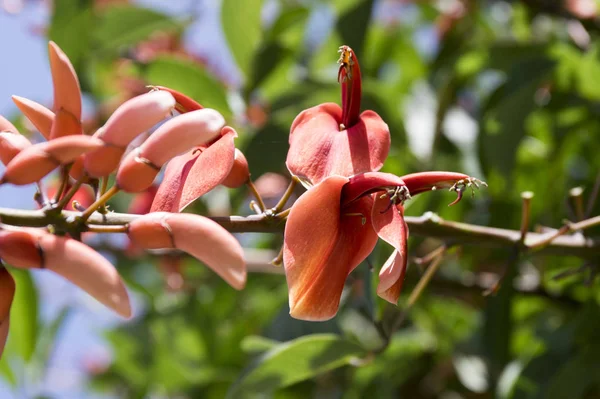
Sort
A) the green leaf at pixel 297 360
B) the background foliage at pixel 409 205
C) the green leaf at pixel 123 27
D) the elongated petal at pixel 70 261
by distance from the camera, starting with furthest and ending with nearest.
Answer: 1. the green leaf at pixel 123 27
2. the background foliage at pixel 409 205
3. the green leaf at pixel 297 360
4. the elongated petal at pixel 70 261

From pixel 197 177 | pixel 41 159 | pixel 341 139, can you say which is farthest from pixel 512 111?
pixel 41 159

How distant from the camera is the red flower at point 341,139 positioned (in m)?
0.62

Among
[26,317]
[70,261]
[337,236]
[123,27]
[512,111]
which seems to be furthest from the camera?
[123,27]

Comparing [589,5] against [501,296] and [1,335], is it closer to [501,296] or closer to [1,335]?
[501,296]

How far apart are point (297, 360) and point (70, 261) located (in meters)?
0.45

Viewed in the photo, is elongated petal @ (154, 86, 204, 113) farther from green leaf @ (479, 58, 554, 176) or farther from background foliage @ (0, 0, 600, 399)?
green leaf @ (479, 58, 554, 176)

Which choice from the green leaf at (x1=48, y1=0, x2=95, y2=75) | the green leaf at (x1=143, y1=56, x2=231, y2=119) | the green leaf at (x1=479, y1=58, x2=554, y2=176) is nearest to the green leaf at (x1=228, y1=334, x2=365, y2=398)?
the green leaf at (x1=479, y1=58, x2=554, y2=176)

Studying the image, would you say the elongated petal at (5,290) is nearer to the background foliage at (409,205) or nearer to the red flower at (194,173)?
the red flower at (194,173)

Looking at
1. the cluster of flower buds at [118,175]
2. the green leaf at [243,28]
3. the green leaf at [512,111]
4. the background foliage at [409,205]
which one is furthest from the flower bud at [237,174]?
the green leaf at [243,28]

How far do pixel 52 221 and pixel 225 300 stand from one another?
3.90ft

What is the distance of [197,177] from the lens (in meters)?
0.61

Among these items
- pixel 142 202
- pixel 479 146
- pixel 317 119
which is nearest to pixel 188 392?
pixel 142 202

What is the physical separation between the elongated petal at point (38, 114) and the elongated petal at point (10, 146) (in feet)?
0.13

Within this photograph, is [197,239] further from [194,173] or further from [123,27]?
[123,27]
